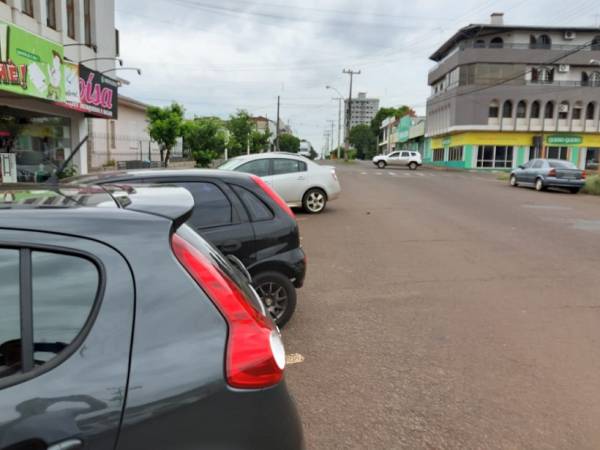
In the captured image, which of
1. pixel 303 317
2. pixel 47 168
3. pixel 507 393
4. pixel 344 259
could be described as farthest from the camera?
pixel 47 168

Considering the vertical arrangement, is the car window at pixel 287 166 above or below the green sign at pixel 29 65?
below

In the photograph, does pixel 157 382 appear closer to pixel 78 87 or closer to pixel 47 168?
pixel 78 87

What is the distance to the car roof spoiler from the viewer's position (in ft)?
6.15

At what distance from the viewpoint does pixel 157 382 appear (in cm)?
159

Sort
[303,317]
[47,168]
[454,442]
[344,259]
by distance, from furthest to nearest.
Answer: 1. [47,168]
2. [344,259]
3. [303,317]
4. [454,442]

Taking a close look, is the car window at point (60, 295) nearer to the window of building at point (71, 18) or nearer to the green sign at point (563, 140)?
the window of building at point (71, 18)

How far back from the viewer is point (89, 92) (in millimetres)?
15945

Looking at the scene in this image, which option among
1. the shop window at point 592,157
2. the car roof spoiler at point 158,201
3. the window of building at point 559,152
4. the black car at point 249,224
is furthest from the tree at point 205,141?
the shop window at point 592,157

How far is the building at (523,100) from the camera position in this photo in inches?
2062

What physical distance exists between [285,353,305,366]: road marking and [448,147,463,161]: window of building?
5351 cm

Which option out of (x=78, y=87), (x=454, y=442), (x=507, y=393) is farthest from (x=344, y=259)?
(x=78, y=87)

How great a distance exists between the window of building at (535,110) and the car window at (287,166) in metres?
47.3

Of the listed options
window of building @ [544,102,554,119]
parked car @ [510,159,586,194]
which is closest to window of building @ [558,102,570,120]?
window of building @ [544,102,554,119]

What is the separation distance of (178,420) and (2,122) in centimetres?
1532
